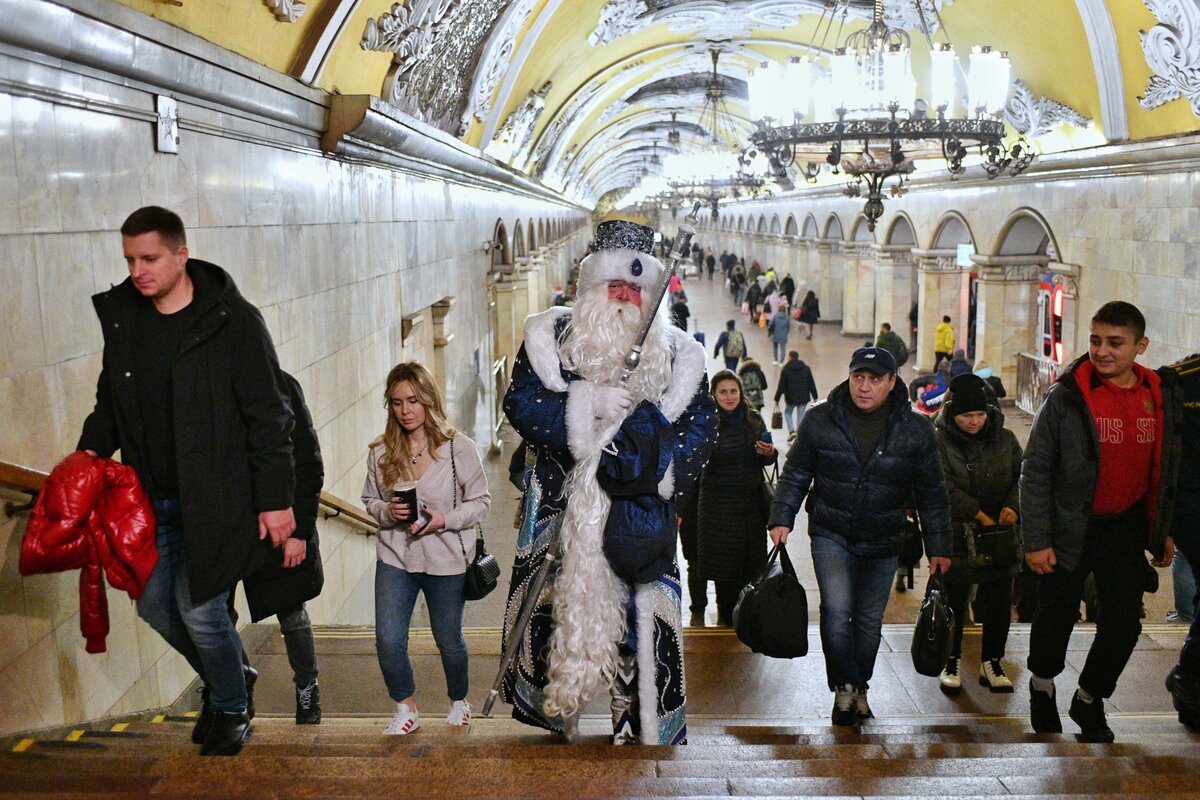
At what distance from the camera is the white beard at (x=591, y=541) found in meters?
2.82

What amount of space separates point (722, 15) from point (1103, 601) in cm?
1564

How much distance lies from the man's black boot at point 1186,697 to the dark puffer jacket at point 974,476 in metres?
0.94

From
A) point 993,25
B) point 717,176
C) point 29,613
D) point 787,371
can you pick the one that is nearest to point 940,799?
point 29,613

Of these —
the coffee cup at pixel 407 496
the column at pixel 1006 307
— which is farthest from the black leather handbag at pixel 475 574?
the column at pixel 1006 307

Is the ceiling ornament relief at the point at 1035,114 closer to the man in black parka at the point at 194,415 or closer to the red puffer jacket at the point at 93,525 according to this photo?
the man in black parka at the point at 194,415

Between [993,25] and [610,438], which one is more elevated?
[993,25]

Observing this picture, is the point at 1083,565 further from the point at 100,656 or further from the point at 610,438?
the point at 100,656

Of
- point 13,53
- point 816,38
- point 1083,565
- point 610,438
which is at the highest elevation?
point 816,38

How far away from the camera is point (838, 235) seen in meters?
29.5

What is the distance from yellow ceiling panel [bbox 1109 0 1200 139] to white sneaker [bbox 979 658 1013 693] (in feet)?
23.3

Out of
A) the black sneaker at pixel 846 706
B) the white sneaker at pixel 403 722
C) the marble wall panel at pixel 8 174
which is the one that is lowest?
the black sneaker at pixel 846 706

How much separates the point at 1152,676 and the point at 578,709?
2958 millimetres

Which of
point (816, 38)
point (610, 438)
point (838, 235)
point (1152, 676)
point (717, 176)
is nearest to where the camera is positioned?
point (610, 438)

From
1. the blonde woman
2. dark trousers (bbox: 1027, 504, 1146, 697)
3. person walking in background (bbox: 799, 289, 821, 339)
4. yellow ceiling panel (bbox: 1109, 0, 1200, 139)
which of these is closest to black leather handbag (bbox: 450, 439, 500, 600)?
the blonde woman
